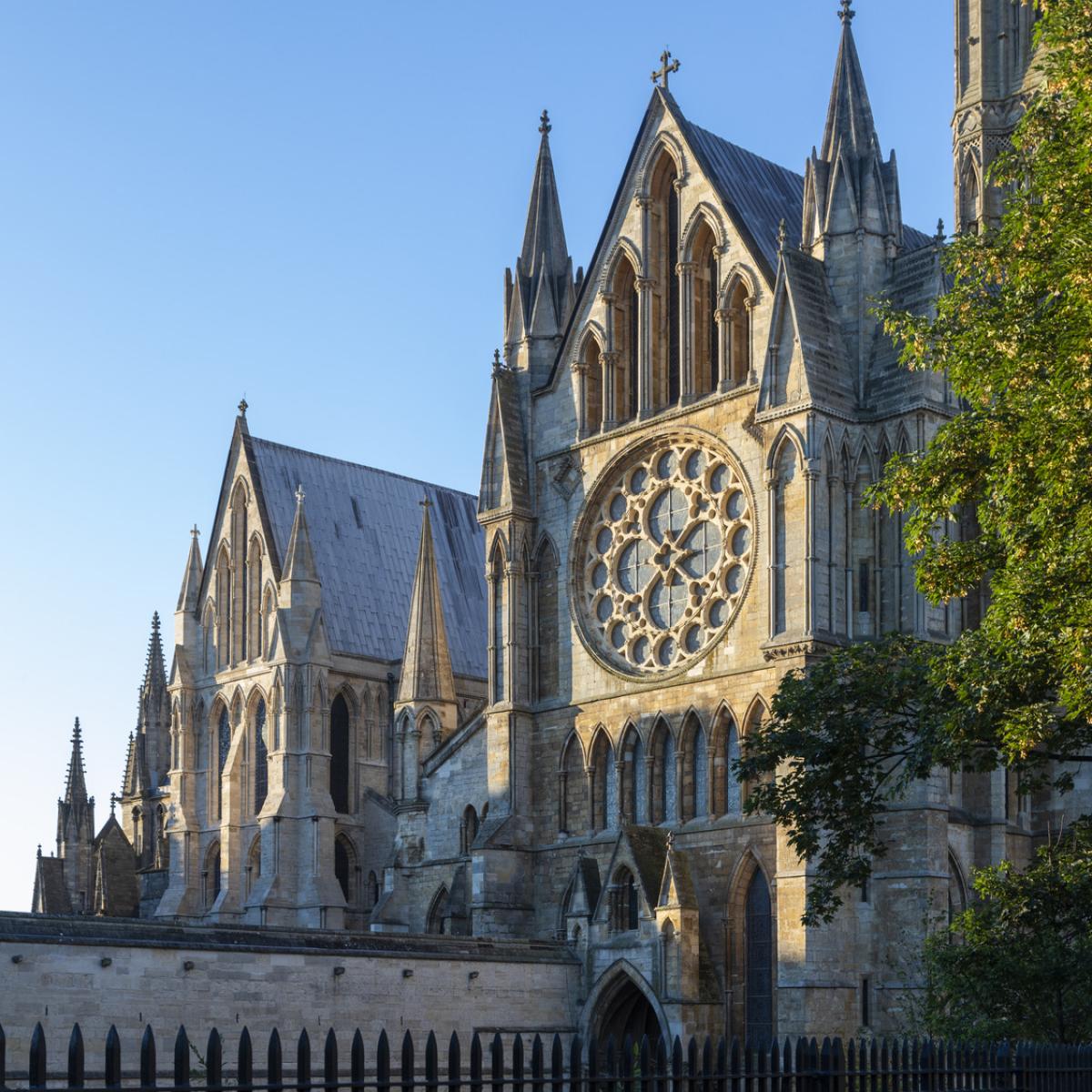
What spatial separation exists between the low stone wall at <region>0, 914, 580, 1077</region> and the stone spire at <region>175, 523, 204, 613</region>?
27327mm

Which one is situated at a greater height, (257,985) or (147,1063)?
(147,1063)

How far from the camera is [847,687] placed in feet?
75.1

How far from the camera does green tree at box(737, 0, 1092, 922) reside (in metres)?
18.4

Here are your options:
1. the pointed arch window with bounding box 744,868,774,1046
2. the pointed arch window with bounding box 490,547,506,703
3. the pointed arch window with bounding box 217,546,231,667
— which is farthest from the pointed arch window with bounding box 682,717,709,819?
the pointed arch window with bounding box 217,546,231,667

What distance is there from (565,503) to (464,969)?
38.8ft

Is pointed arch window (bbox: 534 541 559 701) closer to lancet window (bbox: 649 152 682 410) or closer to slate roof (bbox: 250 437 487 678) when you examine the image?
lancet window (bbox: 649 152 682 410)

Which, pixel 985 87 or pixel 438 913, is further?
pixel 438 913

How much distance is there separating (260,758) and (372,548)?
337 inches

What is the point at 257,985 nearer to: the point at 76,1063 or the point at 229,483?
the point at 76,1063

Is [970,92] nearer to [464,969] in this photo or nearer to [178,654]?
[464,969]

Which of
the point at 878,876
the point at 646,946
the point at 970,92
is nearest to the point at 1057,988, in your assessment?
the point at 878,876

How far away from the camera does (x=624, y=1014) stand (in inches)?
1576

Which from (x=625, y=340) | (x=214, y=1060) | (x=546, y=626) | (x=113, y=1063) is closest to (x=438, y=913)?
(x=546, y=626)

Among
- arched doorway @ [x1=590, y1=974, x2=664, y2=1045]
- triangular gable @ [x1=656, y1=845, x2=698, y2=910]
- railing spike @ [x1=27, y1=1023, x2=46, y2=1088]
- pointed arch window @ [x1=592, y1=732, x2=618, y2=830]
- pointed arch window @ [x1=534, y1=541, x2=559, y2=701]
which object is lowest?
arched doorway @ [x1=590, y1=974, x2=664, y2=1045]
